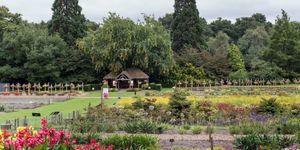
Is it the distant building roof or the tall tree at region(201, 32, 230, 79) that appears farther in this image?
the tall tree at region(201, 32, 230, 79)

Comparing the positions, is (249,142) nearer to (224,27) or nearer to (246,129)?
(246,129)

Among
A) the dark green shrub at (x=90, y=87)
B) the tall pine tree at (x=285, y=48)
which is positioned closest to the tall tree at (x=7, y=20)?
the dark green shrub at (x=90, y=87)

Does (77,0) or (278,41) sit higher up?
(77,0)

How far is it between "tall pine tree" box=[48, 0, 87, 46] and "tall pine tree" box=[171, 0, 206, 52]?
12315 millimetres

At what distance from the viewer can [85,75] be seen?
59.1 m

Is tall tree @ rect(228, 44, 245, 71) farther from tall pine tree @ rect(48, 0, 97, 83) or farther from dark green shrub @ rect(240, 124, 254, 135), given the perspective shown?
dark green shrub @ rect(240, 124, 254, 135)

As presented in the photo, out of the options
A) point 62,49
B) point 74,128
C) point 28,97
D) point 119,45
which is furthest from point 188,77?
point 74,128

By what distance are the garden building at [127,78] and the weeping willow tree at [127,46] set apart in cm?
74

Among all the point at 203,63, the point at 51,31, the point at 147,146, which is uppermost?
the point at 51,31

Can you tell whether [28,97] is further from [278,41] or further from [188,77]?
[278,41]

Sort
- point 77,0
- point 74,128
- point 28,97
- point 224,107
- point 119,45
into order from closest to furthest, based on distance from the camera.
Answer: point 74,128, point 224,107, point 28,97, point 119,45, point 77,0

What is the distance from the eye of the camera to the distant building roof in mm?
56531

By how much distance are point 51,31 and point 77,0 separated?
526cm

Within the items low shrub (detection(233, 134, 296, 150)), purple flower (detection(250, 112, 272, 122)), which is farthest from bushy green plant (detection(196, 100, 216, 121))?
low shrub (detection(233, 134, 296, 150))
